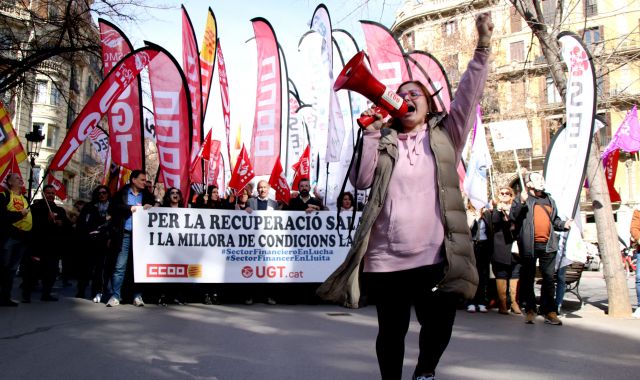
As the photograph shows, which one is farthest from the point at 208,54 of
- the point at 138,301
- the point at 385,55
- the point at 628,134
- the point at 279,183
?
the point at 628,134

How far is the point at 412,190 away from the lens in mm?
2967

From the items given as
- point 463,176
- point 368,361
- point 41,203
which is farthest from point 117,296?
point 463,176

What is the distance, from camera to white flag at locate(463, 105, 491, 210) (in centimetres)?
1026

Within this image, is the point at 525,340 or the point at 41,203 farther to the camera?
the point at 41,203

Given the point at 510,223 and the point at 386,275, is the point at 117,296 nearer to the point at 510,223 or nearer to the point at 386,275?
the point at 510,223

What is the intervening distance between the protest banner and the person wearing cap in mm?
2535

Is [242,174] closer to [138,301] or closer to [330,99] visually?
[330,99]

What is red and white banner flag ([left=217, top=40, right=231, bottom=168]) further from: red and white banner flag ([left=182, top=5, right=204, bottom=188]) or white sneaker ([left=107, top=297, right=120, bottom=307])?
white sneaker ([left=107, top=297, right=120, bottom=307])

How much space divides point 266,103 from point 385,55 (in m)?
2.91

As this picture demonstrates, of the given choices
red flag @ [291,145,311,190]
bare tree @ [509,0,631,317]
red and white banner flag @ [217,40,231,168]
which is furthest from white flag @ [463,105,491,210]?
red and white banner flag @ [217,40,231,168]

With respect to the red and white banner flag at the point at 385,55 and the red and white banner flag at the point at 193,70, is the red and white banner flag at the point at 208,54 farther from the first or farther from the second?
the red and white banner flag at the point at 385,55

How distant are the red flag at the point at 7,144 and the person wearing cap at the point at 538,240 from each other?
8.14m

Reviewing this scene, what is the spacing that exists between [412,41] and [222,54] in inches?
1340

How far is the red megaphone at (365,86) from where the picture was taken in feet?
9.27
